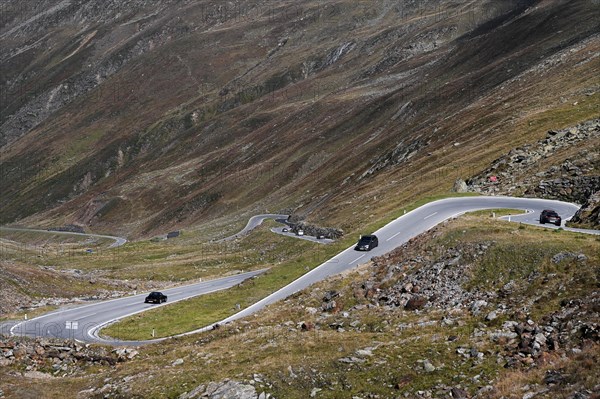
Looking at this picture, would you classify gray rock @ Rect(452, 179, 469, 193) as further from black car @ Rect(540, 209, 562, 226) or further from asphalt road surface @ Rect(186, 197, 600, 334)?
black car @ Rect(540, 209, 562, 226)

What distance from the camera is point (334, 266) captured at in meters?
48.2

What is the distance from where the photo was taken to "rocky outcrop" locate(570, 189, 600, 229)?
4112 centimetres

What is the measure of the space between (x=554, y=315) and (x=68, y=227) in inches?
6416

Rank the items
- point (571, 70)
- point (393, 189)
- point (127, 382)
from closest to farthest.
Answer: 1. point (127, 382)
2. point (393, 189)
3. point (571, 70)

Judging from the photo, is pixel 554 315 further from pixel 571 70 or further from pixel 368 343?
pixel 571 70

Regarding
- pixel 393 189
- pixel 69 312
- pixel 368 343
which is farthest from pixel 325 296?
pixel 393 189

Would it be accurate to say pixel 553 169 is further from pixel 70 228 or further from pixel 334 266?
pixel 70 228

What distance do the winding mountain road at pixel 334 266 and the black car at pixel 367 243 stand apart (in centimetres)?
44

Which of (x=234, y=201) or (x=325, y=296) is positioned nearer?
(x=325, y=296)

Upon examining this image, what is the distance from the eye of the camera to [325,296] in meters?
35.3

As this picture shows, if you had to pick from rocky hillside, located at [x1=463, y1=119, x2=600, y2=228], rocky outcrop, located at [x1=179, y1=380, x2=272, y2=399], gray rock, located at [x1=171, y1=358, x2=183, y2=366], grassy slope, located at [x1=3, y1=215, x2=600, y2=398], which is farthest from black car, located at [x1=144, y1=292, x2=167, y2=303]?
rocky hillside, located at [x1=463, y1=119, x2=600, y2=228]

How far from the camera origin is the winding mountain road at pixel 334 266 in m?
44.2

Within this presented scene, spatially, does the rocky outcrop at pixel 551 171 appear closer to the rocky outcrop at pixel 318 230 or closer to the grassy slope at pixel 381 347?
the rocky outcrop at pixel 318 230

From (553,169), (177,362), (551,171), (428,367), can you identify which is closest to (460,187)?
(551,171)
